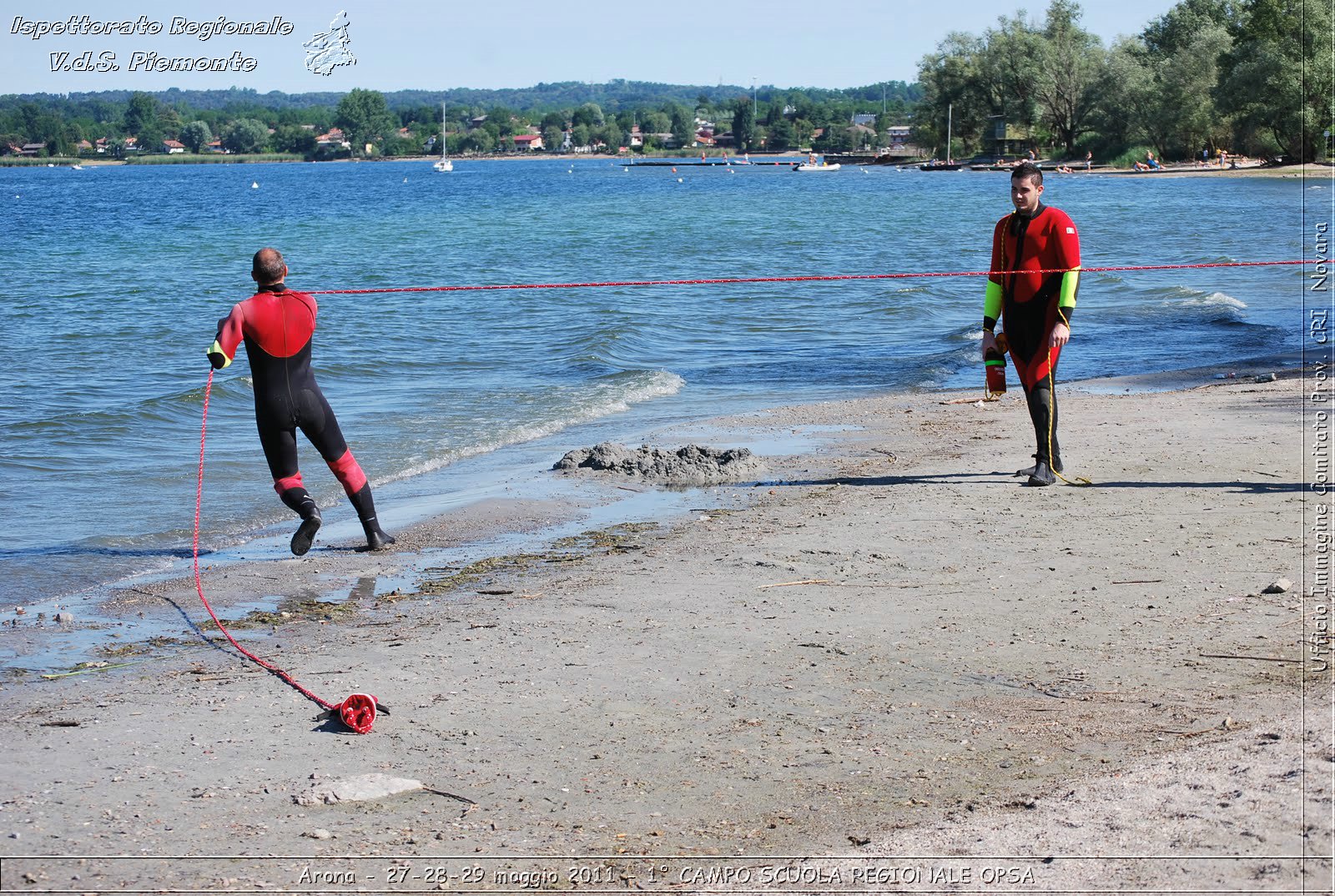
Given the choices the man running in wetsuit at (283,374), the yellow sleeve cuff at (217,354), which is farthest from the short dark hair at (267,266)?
the yellow sleeve cuff at (217,354)

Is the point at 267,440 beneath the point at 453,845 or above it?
above

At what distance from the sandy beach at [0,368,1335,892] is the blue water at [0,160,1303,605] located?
9.34 feet

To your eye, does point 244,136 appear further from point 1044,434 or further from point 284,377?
point 1044,434

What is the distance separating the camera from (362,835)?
4098 mm


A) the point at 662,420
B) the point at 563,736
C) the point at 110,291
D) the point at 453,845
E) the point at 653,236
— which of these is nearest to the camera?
the point at 453,845

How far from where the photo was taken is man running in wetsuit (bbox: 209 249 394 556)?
7523 mm

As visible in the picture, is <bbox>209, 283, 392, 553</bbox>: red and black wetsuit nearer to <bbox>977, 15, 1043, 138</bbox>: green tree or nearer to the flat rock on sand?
the flat rock on sand

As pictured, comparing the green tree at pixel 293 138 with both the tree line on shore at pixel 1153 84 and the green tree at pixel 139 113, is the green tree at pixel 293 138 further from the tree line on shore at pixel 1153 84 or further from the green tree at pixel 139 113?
the tree line on shore at pixel 1153 84

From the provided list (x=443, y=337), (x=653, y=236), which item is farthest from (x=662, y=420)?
(x=653, y=236)

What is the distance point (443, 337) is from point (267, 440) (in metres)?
13.0

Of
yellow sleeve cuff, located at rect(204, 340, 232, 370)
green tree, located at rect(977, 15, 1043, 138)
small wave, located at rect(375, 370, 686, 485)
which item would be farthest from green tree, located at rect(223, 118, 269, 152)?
yellow sleeve cuff, located at rect(204, 340, 232, 370)

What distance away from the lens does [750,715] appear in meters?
5.06

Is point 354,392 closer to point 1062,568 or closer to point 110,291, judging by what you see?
point 1062,568

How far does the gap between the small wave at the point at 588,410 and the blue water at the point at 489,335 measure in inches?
1.9
